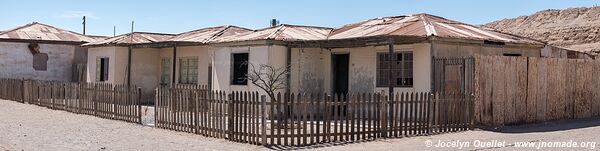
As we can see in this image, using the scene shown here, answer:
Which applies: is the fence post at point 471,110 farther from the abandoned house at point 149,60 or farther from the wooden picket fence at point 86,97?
the abandoned house at point 149,60

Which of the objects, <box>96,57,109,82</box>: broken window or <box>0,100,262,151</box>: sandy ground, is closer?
<box>0,100,262,151</box>: sandy ground

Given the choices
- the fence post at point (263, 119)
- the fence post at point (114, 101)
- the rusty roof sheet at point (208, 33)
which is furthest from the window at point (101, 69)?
the fence post at point (263, 119)

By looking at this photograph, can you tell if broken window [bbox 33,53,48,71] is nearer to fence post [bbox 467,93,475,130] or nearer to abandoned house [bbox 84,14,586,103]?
abandoned house [bbox 84,14,586,103]

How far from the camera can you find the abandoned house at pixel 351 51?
15.0m

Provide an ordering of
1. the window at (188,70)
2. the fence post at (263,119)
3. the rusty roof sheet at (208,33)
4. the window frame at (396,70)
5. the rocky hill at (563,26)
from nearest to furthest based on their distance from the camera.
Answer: the fence post at (263,119)
the window frame at (396,70)
the rusty roof sheet at (208,33)
the window at (188,70)
the rocky hill at (563,26)

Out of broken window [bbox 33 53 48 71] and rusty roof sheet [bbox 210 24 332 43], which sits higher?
rusty roof sheet [bbox 210 24 332 43]

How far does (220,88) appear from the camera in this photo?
61.4 feet

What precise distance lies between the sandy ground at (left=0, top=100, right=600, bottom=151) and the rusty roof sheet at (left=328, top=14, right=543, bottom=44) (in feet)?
8.99

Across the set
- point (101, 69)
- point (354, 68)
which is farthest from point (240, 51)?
point (101, 69)

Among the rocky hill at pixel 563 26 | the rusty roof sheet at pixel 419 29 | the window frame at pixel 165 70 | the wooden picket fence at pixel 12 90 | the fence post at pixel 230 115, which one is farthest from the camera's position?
the rocky hill at pixel 563 26

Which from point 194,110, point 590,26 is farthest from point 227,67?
point 590,26

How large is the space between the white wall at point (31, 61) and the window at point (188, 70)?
912cm

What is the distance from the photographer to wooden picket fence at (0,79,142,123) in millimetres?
14555

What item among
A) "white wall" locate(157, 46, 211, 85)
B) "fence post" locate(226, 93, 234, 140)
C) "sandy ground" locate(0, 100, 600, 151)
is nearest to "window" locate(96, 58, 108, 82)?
"white wall" locate(157, 46, 211, 85)
